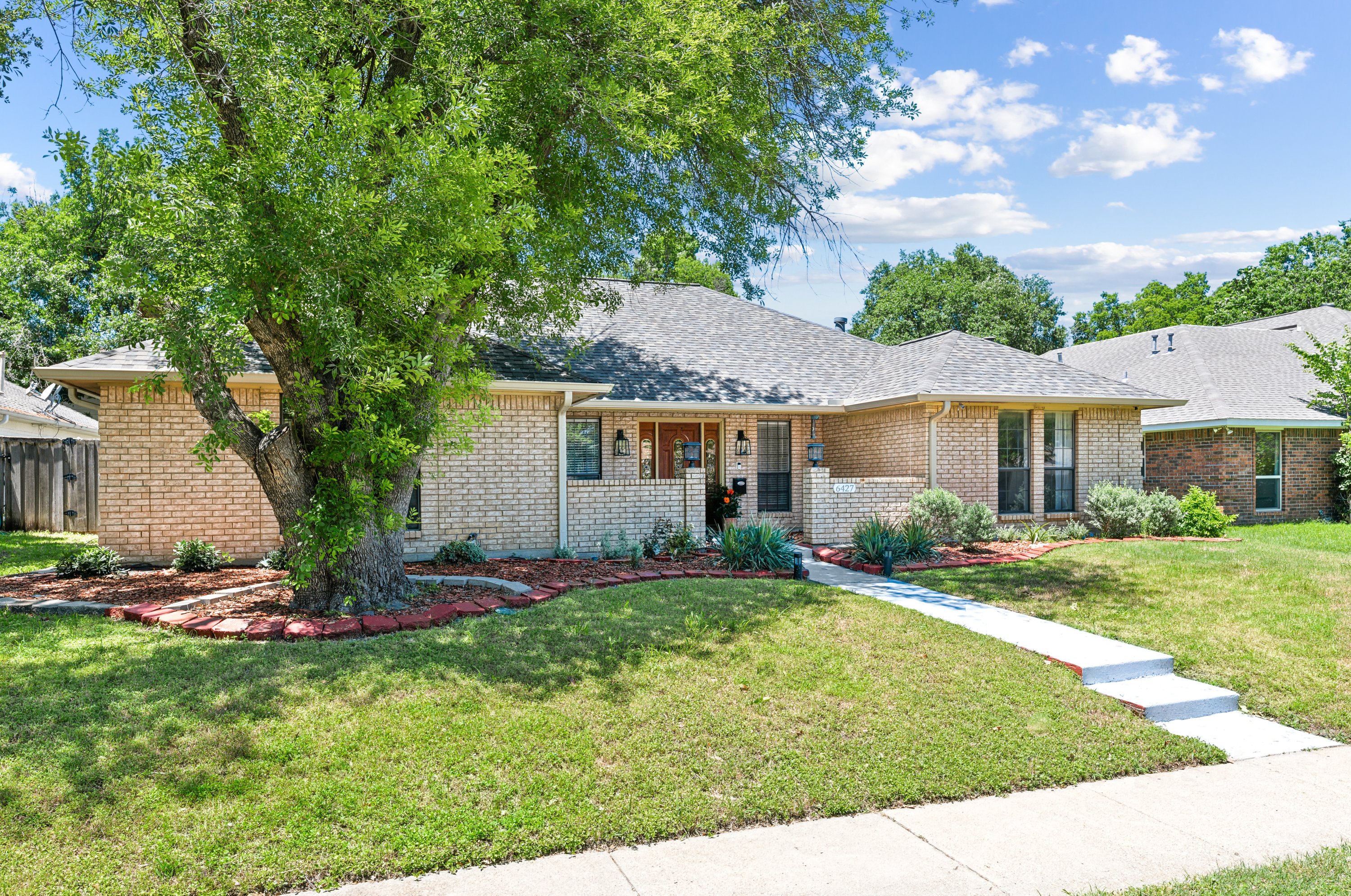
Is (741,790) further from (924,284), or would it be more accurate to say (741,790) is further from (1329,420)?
(924,284)

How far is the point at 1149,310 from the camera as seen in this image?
1924 inches

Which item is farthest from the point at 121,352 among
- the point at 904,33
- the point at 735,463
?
the point at 904,33

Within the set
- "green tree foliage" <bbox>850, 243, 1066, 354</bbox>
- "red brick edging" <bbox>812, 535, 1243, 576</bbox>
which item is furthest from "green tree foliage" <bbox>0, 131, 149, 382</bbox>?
"green tree foliage" <bbox>850, 243, 1066, 354</bbox>

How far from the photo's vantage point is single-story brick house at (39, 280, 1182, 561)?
10625mm

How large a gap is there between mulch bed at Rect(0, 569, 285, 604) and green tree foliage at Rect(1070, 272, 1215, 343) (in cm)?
4825

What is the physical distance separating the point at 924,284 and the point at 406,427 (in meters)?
40.0

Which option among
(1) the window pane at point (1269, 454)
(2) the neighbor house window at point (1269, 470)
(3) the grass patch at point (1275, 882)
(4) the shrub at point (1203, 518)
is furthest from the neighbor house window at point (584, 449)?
(1) the window pane at point (1269, 454)

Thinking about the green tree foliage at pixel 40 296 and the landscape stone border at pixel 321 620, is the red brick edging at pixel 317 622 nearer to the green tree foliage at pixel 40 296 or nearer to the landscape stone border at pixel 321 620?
the landscape stone border at pixel 321 620

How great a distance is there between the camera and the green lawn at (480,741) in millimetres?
3613

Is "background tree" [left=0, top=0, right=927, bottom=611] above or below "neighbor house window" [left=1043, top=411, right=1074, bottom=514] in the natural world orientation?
above

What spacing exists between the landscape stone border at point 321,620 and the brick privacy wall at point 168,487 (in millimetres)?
2480

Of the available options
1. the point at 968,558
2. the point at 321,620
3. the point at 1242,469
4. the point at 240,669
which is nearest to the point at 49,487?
the point at 321,620

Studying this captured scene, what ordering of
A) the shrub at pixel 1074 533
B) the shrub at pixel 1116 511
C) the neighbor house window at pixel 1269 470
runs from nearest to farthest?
the shrub at pixel 1074 533
the shrub at pixel 1116 511
the neighbor house window at pixel 1269 470

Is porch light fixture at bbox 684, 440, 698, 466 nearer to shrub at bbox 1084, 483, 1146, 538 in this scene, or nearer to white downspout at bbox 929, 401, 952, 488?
white downspout at bbox 929, 401, 952, 488
